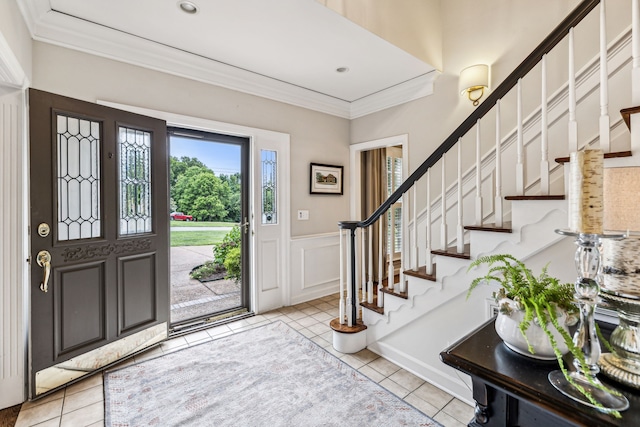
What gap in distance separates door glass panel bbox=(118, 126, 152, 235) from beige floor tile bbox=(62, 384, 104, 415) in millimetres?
1154

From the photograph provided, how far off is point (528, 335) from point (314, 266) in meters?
3.07

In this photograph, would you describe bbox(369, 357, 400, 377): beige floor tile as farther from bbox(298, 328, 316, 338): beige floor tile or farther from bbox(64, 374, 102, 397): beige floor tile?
bbox(64, 374, 102, 397): beige floor tile

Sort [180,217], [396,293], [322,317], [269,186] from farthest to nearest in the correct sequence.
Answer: [180,217], [269,186], [322,317], [396,293]

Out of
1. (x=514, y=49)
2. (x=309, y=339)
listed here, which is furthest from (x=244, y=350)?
(x=514, y=49)

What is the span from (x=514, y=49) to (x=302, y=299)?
3.50 metres

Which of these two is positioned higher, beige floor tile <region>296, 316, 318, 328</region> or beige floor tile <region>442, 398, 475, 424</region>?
beige floor tile <region>296, 316, 318, 328</region>

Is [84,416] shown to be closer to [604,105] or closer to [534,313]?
[534,313]

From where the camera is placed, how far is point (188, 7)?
2.07m

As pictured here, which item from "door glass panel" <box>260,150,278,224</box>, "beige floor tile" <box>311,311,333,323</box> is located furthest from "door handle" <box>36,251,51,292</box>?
"beige floor tile" <box>311,311,333,323</box>

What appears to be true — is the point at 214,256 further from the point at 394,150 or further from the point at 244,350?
the point at 394,150

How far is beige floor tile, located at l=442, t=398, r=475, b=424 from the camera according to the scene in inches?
70.0

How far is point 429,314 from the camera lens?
210 centimetres

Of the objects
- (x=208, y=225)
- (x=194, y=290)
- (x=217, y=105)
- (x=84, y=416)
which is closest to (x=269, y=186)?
(x=217, y=105)

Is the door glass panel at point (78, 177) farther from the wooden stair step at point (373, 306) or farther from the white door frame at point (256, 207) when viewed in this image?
the wooden stair step at point (373, 306)
